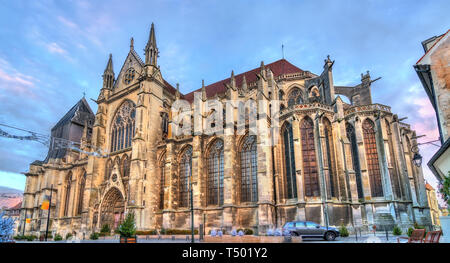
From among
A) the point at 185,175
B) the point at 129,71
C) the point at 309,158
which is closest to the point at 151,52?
the point at 129,71

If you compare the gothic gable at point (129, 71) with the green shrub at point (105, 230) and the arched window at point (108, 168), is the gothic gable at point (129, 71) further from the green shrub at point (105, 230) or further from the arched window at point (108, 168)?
the green shrub at point (105, 230)

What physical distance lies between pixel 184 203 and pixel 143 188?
13.9 ft

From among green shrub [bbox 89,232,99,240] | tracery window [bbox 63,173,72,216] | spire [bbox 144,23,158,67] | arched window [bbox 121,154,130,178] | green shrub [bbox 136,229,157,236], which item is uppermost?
spire [bbox 144,23,158,67]

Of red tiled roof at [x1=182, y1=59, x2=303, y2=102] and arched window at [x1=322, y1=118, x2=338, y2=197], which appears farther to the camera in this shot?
red tiled roof at [x1=182, y1=59, x2=303, y2=102]

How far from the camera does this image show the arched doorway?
2941cm

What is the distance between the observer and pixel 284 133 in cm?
2484

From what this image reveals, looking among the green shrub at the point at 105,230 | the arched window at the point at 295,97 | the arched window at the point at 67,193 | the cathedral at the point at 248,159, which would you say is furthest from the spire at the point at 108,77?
the arched window at the point at 295,97

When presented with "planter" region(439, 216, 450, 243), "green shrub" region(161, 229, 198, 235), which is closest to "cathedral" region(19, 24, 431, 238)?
"green shrub" region(161, 229, 198, 235)

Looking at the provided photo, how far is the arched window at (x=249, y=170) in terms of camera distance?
955 inches

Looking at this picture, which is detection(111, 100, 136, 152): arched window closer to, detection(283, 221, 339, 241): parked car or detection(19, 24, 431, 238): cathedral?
detection(19, 24, 431, 238): cathedral

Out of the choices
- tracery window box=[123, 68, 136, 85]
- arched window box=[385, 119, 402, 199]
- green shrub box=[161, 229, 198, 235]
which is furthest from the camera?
tracery window box=[123, 68, 136, 85]

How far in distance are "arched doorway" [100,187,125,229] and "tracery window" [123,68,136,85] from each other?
43.4ft

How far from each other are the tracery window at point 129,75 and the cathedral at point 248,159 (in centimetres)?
18
